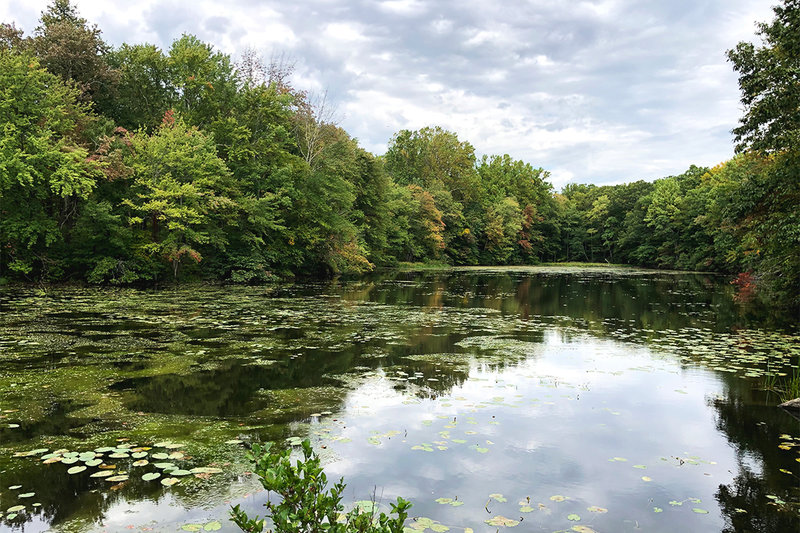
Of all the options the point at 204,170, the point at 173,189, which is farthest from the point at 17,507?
the point at 204,170

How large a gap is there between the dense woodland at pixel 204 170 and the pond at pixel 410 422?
7.32 m

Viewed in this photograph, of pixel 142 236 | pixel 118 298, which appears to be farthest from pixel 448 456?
pixel 142 236

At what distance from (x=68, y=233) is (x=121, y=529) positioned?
23.1m

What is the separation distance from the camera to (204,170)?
25.3 meters

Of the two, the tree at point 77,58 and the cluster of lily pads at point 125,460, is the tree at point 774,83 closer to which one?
the cluster of lily pads at point 125,460

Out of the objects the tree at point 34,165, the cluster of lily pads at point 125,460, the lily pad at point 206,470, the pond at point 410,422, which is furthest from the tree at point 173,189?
the lily pad at point 206,470

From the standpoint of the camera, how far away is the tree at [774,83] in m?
14.3

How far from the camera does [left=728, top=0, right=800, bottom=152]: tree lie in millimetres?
14258

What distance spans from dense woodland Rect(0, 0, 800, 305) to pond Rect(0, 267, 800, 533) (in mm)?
7319

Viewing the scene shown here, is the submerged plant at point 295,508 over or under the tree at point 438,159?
under

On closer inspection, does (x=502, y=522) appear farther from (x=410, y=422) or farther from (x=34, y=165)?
(x=34, y=165)

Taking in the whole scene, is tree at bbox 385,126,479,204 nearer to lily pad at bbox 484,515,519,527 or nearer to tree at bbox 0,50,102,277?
tree at bbox 0,50,102,277

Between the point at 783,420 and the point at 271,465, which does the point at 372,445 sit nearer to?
the point at 271,465

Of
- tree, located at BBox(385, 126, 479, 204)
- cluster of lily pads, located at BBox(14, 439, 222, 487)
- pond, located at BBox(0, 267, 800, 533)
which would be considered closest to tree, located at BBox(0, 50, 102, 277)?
A: pond, located at BBox(0, 267, 800, 533)
